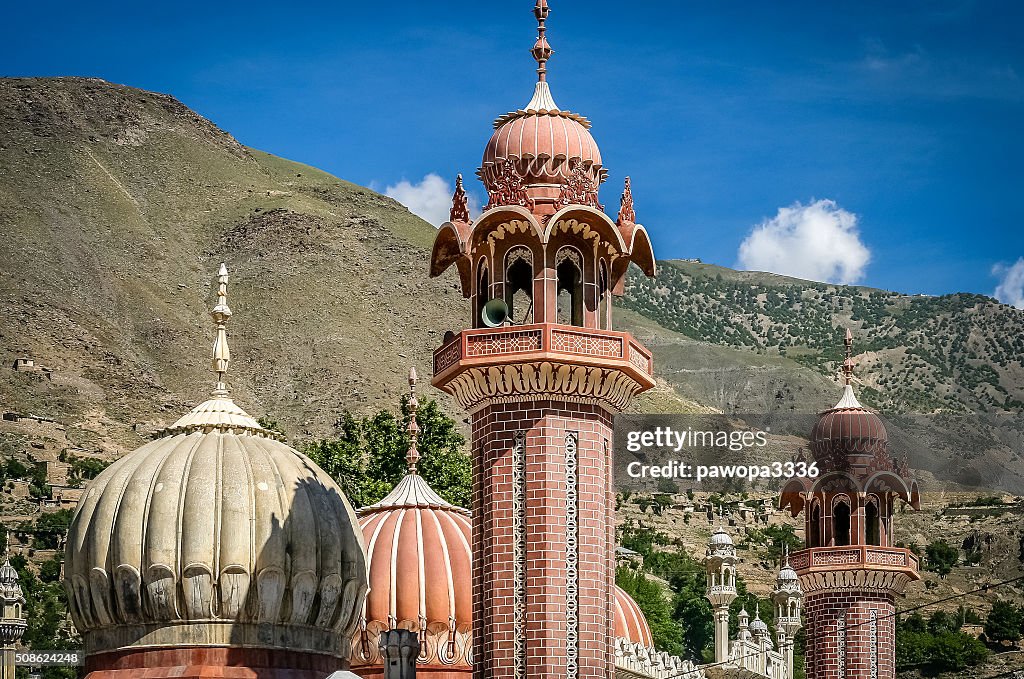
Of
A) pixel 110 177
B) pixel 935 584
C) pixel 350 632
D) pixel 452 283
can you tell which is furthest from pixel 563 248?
pixel 110 177

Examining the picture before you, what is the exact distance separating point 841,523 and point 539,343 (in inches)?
652

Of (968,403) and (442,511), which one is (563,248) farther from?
(968,403)

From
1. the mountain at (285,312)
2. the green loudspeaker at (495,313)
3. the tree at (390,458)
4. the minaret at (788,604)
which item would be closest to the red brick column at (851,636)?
the minaret at (788,604)

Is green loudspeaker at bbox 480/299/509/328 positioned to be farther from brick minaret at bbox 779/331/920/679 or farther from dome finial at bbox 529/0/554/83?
brick minaret at bbox 779/331/920/679

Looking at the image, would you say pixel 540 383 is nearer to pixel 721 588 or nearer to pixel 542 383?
pixel 542 383

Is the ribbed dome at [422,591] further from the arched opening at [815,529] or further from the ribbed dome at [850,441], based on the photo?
the ribbed dome at [850,441]

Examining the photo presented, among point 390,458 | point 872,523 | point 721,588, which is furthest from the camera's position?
point 390,458

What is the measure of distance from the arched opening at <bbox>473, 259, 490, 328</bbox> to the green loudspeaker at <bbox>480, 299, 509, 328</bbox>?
26 cm

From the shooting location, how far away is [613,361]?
98.4ft

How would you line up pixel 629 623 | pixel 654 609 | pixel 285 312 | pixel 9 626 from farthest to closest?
pixel 285 312 → pixel 654 609 → pixel 629 623 → pixel 9 626

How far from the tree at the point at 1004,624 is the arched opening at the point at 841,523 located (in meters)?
55.1

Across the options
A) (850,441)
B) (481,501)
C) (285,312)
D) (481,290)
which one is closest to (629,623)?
(850,441)

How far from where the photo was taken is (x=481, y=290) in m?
31.5

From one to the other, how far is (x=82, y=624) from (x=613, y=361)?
9517 mm
